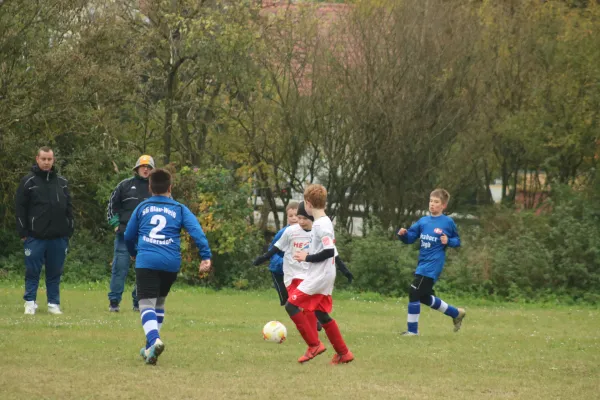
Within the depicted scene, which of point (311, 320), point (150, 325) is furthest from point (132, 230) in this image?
point (311, 320)

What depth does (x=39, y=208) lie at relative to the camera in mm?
12773

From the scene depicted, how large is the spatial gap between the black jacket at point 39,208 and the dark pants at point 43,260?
0.44ft

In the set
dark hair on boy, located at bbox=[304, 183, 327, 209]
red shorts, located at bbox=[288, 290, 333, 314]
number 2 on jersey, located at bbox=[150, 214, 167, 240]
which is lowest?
red shorts, located at bbox=[288, 290, 333, 314]

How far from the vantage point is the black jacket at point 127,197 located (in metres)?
13.3

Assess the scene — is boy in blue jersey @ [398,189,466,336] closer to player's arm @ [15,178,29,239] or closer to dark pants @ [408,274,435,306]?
dark pants @ [408,274,435,306]

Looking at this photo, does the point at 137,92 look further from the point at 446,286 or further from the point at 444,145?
the point at 446,286

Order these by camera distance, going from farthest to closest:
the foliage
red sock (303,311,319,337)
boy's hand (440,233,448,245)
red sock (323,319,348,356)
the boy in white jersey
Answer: the foliage < boy's hand (440,233,448,245) < the boy in white jersey < red sock (303,311,319,337) < red sock (323,319,348,356)

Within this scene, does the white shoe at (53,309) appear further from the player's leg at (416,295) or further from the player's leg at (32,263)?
the player's leg at (416,295)

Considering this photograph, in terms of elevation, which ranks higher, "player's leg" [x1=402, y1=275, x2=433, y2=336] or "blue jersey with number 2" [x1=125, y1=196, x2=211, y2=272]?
"blue jersey with number 2" [x1=125, y1=196, x2=211, y2=272]

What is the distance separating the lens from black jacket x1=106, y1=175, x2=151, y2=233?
1327 cm

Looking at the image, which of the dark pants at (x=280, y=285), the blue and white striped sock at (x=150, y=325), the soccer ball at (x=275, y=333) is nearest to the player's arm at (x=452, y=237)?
the dark pants at (x=280, y=285)

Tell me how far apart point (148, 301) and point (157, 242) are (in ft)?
1.87

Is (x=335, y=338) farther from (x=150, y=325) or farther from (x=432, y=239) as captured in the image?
(x=432, y=239)

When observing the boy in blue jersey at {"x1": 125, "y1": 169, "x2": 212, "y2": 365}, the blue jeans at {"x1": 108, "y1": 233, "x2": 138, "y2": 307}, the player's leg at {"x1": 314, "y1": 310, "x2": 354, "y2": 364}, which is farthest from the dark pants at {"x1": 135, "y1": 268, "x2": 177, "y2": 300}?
the blue jeans at {"x1": 108, "y1": 233, "x2": 138, "y2": 307}
